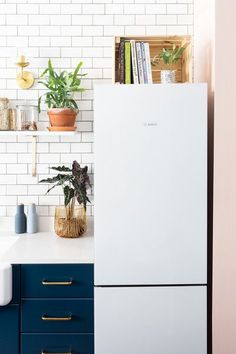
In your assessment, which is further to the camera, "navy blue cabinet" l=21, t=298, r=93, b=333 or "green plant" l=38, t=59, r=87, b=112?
"green plant" l=38, t=59, r=87, b=112

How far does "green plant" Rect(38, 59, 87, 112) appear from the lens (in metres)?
2.63

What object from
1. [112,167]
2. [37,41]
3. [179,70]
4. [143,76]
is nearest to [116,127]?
[112,167]

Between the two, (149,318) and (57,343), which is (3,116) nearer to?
(57,343)

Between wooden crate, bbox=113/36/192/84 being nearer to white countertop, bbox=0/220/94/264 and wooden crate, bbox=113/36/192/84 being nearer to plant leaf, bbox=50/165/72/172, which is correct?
plant leaf, bbox=50/165/72/172

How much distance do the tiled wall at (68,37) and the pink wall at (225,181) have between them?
0.71 meters

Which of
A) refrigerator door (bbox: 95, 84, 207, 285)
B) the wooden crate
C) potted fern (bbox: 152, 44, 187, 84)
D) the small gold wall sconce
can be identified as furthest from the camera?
the small gold wall sconce

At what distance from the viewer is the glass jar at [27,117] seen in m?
2.69

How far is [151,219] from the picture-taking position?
7.07ft

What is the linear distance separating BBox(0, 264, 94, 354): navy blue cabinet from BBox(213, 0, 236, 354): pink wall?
67cm

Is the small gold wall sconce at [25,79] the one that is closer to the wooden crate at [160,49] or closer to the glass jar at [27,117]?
the glass jar at [27,117]

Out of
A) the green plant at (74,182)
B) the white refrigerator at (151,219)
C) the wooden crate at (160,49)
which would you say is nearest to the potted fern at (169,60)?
the wooden crate at (160,49)

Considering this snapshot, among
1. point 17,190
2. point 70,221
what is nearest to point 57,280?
point 70,221

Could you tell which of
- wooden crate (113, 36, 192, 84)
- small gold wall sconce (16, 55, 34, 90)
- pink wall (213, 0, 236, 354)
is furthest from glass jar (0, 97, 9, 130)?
pink wall (213, 0, 236, 354)

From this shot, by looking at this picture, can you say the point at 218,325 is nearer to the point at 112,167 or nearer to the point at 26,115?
the point at 112,167
